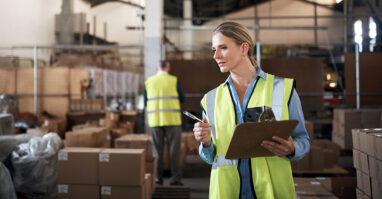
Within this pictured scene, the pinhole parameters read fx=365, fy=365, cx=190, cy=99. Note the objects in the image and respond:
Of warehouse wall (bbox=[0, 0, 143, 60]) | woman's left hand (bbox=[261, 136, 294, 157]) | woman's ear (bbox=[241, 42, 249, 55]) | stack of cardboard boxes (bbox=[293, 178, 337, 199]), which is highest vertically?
warehouse wall (bbox=[0, 0, 143, 60])

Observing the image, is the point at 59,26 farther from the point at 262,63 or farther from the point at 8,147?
the point at 8,147

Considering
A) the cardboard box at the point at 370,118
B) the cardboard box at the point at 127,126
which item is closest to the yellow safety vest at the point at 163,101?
the cardboard box at the point at 127,126

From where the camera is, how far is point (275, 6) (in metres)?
17.9

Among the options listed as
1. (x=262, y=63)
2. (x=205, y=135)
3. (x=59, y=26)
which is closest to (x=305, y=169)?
(x=262, y=63)

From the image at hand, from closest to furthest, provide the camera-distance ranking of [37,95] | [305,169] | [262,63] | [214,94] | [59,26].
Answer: [214,94], [305,169], [262,63], [37,95], [59,26]

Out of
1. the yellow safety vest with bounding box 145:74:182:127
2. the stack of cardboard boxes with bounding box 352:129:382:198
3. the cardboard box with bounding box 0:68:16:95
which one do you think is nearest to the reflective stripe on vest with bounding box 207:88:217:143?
the stack of cardboard boxes with bounding box 352:129:382:198

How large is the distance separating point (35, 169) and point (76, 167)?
1.31 feet

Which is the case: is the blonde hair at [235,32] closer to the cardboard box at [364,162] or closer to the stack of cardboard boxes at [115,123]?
the cardboard box at [364,162]

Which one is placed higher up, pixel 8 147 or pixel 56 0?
pixel 56 0

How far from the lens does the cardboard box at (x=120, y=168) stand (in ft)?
12.4

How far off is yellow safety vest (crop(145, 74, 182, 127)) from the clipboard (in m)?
3.97

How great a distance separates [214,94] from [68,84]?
26.6ft

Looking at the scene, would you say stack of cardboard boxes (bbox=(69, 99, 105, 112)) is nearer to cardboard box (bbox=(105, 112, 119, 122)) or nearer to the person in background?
cardboard box (bbox=(105, 112, 119, 122))

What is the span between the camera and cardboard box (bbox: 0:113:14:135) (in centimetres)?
428
